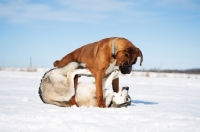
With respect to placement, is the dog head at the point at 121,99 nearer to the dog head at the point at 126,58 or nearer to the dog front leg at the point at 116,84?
the dog front leg at the point at 116,84

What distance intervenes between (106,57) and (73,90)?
3.07ft

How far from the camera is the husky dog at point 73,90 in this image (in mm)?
6020

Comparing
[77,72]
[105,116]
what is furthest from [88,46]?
[105,116]

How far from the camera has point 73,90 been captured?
6.00 meters

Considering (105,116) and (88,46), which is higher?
(88,46)

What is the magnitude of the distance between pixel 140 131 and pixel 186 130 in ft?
1.86

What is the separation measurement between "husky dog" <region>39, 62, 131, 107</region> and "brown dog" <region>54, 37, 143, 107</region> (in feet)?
0.54

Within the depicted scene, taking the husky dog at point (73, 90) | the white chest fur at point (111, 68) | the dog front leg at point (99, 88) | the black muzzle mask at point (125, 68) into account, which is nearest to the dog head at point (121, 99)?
the husky dog at point (73, 90)

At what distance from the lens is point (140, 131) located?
3.64 meters

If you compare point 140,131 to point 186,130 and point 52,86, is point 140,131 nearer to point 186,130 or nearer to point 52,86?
point 186,130

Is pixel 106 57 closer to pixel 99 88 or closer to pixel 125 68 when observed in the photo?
pixel 125 68

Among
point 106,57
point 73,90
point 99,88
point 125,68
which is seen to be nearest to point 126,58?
point 125,68

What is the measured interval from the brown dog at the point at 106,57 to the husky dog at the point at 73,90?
16 cm

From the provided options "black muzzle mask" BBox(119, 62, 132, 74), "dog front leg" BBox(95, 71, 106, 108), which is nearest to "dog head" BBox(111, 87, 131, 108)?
"dog front leg" BBox(95, 71, 106, 108)
